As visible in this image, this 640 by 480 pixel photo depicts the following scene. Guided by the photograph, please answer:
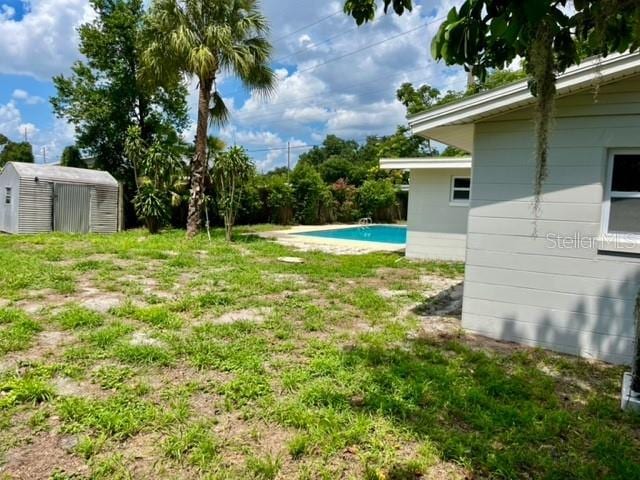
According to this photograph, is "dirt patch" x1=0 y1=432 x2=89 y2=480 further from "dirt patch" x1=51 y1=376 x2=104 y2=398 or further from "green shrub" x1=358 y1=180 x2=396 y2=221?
"green shrub" x1=358 y1=180 x2=396 y2=221

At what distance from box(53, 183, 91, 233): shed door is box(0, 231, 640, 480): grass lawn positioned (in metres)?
8.92

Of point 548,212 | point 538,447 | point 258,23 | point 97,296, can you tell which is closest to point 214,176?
point 258,23

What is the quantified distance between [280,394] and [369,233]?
16.6 meters

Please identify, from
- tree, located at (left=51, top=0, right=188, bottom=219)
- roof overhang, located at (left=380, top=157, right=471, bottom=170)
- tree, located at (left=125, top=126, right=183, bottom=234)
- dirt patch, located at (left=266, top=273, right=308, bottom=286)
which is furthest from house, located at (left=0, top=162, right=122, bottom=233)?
roof overhang, located at (left=380, top=157, right=471, bottom=170)

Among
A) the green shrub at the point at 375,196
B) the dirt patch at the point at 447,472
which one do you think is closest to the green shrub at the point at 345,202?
the green shrub at the point at 375,196

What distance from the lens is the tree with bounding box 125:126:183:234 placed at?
45.5 ft

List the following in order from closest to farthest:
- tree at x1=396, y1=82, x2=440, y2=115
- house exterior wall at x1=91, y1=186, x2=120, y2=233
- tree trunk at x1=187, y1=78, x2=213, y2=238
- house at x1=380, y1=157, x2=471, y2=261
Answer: house at x1=380, y1=157, x2=471, y2=261
tree trunk at x1=187, y1=78, x2=213, y2=238
house exterior wall at x1=91, y1=186, x2=120, y2=233
tree at x1=396, y1=82, x2=440, y2=115

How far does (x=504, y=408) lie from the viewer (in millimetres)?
3004

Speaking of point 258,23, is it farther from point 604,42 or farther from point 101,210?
point 604,42

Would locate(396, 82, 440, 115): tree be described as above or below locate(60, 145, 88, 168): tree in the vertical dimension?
above

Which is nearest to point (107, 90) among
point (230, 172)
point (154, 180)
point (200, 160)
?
point (154, 180)

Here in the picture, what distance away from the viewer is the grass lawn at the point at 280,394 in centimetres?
239

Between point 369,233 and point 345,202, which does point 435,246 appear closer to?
point 369,233

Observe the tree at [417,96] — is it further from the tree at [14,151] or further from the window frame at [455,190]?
the tree at [14,151]
